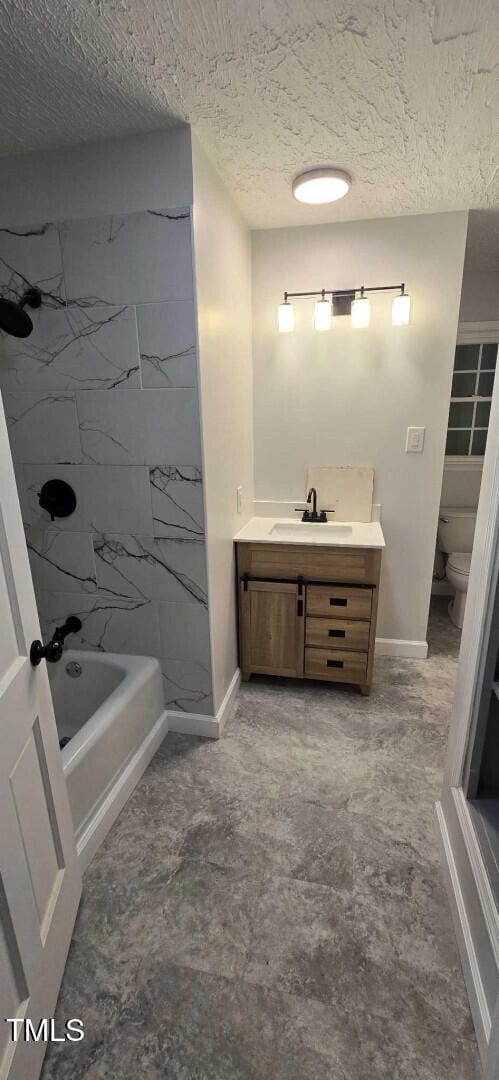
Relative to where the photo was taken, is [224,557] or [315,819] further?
[224,557]

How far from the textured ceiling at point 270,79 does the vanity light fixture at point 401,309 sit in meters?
0.48

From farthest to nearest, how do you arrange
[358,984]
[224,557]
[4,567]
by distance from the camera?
[224,557], [358,984], [4,567]

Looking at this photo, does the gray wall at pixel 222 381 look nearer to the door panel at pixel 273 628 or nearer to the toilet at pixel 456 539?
the door panel at pixel 273 628

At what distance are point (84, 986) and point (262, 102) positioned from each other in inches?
98.3

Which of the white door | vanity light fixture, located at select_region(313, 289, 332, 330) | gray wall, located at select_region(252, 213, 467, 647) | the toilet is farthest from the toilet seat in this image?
the white door

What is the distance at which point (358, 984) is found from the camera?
46.9 inches

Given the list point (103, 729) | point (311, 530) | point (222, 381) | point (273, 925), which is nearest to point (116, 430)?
point (222, 381)

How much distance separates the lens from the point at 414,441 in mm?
2479

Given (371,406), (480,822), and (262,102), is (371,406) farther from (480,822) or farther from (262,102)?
(480,822)

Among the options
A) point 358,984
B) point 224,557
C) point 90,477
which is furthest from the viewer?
point 224,557

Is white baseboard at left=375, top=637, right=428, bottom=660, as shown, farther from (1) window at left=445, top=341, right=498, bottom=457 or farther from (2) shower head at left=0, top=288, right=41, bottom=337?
(2) shower head at left=0, top=288, right=41, bottom=337

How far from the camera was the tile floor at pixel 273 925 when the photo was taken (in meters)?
1.07

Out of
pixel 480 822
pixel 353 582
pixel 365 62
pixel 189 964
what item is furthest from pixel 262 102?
pixel 189 964

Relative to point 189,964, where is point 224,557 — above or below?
above
